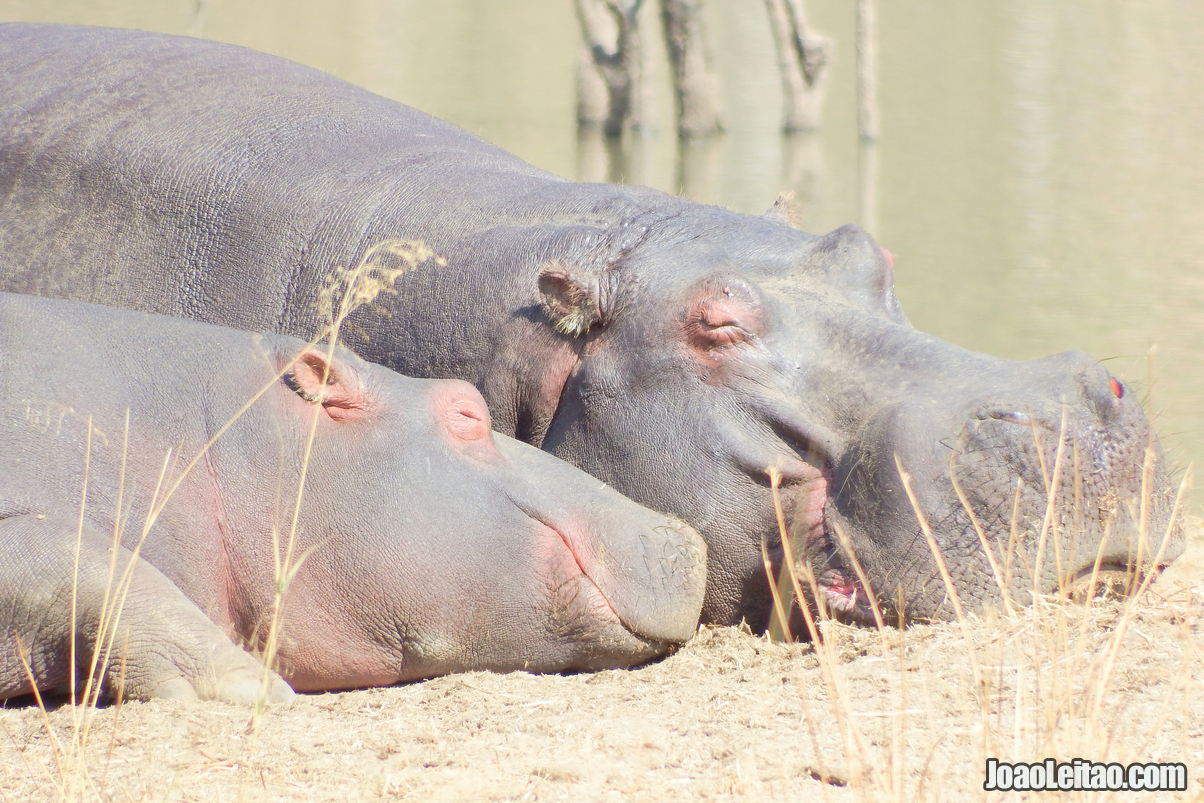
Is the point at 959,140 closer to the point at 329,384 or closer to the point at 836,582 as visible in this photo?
the point at 836,582

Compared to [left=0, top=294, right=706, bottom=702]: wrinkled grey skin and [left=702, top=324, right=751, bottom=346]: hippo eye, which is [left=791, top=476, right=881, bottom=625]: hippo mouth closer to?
[left=0, top=294, right=706, bottom=702]: wrinkled grey skin

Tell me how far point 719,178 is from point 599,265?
7168 millimetres

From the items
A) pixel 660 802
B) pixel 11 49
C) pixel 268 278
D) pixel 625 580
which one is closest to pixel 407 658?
pixel 625 580

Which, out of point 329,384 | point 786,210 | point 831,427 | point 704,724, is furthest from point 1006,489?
point 329,384

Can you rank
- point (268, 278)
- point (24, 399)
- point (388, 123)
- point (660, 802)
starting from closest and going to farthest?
point (660, 802) → point (24, 399) → point (268, 278) → point (388, 123)

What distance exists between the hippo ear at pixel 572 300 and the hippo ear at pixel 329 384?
0.68m

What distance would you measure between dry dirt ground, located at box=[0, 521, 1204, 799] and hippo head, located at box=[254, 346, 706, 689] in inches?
4.4

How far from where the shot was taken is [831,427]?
379cm

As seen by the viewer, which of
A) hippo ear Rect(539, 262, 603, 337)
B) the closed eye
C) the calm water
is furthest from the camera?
the calm water

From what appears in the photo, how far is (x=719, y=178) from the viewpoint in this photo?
1118 cm

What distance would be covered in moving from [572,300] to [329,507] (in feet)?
3.08

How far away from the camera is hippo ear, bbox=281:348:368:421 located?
140 inches

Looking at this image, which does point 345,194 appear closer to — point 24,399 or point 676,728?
point 24,399

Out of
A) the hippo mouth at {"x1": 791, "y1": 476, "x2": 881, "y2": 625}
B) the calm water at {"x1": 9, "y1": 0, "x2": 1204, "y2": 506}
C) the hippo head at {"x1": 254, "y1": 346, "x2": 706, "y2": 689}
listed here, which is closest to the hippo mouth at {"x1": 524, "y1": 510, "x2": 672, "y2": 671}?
the hippo head at {"x1": 254, "y1": 346, "x2": 706, "y2": 689}
